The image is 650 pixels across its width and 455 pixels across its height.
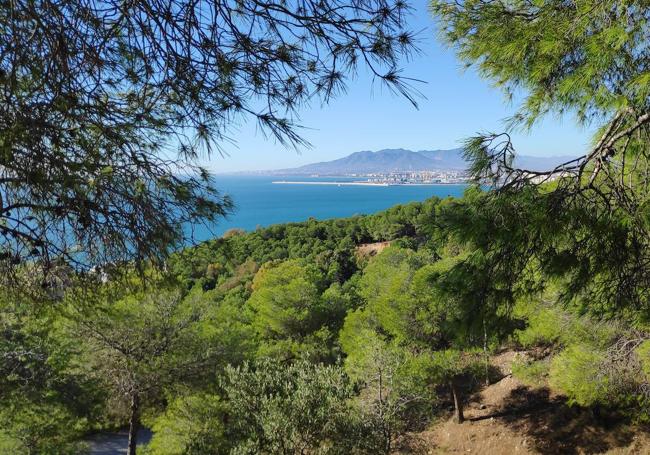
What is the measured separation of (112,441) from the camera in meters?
11.6

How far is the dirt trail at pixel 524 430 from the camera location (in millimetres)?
7445

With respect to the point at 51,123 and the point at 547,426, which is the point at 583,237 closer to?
the point at 51,123

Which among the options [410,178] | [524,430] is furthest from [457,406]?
[410,178]

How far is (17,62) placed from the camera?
4.91ft

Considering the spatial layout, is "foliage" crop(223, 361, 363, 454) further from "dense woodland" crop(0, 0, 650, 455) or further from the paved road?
the paved road

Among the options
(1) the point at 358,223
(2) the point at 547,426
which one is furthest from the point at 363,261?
(2) the point at 547,426

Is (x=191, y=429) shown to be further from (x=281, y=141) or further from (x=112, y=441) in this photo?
(x=281, y=141)

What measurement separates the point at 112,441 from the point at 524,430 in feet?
34.0

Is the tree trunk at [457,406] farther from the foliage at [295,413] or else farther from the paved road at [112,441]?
the paved road at [112,441]

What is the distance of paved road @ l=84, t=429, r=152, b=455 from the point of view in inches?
424

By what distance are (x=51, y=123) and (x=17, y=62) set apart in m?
0.28

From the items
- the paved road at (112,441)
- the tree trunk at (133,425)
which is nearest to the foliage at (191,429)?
the tree trunk at (133,425)

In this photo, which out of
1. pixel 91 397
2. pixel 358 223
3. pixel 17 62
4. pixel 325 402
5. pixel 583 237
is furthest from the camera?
pixel 358 223

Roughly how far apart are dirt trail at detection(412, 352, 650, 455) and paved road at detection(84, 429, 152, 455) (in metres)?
7.61
